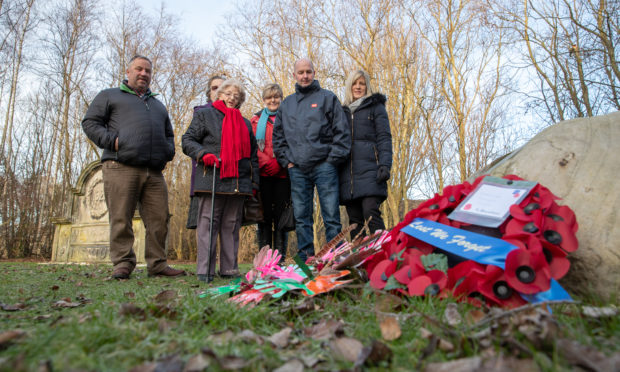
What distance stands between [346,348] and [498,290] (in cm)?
83

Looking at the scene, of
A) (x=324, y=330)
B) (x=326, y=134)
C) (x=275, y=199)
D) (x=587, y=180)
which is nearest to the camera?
(x=324, y=330)

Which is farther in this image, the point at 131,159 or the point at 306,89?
the point at 306,89

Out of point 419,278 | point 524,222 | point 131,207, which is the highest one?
point 131,207

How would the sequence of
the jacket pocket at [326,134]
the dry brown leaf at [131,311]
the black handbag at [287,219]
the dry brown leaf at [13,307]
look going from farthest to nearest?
the black handbag at [287,219] → the jacket pocket at [326,134] → the dry brown leaf at [13,307] → the dry brown leaf at [131,311]

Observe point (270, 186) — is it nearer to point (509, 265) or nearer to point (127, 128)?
point (127, 128)

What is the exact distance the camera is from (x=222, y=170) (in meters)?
3.93

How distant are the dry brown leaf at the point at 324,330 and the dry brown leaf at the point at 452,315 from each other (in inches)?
15.5

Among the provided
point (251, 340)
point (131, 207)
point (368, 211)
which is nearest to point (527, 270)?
point (251, 340)

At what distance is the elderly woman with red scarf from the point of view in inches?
154

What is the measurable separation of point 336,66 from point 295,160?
7779mm

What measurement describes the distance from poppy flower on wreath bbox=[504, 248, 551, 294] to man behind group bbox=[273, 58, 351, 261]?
2.49 meters

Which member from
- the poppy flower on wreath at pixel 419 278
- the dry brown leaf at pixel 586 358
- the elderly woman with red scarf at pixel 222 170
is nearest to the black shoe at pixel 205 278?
the elderly woman with red scarf at pixel 222 170

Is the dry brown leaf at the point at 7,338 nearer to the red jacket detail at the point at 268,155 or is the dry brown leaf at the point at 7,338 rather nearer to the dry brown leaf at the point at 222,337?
the dry brown leaf at the point at 222,337

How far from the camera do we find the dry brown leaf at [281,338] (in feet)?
4.36
